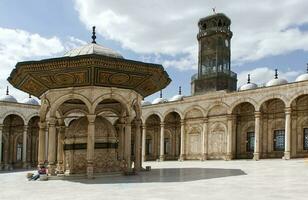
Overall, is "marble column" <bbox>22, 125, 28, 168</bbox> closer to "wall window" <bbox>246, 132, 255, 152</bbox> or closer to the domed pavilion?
the domed pavilion

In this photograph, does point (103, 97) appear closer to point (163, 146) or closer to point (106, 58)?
point (106, 58)

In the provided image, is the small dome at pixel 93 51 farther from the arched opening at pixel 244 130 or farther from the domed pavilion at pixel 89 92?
the arched opening at pixel 244 130

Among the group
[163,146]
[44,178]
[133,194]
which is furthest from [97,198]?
[163,146]

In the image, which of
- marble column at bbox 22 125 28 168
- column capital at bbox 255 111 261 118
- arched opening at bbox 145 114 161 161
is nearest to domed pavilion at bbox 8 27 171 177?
column capital at bbox 255 111 261 118

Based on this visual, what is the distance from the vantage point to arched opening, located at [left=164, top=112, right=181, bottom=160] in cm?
3797

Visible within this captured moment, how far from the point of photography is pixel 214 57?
3572cm

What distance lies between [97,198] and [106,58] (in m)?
7.03

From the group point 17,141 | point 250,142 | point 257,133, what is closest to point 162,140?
point 250,142

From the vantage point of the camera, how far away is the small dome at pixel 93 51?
51.9 ft

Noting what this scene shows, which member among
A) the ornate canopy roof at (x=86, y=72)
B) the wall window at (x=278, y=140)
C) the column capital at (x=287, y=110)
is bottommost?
the wall window at (x=278, y=140)

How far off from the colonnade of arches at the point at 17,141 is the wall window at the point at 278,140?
20.9 metres

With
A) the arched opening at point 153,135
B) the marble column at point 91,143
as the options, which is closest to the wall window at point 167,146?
the arched opening at point 153,135

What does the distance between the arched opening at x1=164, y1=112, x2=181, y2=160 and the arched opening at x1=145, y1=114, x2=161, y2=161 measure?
4.75ft

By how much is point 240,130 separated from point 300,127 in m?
5.17
